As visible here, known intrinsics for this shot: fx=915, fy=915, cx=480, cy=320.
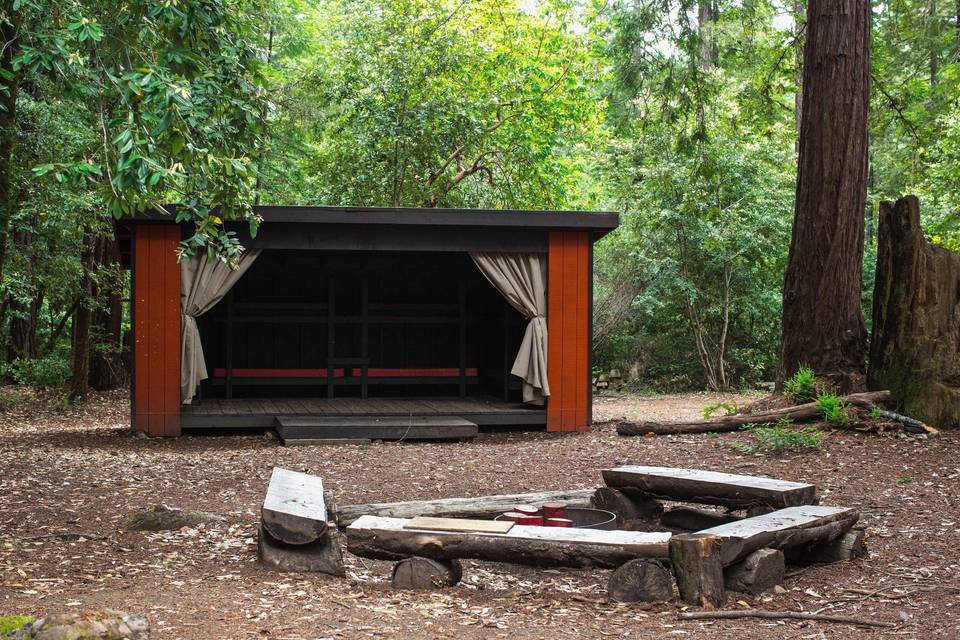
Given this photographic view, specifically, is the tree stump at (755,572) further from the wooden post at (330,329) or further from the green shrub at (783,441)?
the wooden post at (330,329)

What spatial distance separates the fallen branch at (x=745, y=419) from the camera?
8516mm

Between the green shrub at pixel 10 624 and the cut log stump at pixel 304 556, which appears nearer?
the green shrub at pixel 10 624

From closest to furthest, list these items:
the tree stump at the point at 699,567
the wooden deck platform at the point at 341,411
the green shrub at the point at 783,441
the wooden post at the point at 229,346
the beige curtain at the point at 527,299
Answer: the tree stump at the point at 699,567 → the green shrub at the point at 783,441 → the wooden deck platform at the point at 341,411 → the beige curtain at the point at 527,299 → the wooden post at the point at 229,346

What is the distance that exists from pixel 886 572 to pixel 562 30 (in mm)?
17262

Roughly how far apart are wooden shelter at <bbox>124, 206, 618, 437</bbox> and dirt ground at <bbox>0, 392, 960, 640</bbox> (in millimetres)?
1077

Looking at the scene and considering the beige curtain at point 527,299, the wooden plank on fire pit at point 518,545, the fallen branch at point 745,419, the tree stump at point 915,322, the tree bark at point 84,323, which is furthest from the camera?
the tree bark at point 84,323

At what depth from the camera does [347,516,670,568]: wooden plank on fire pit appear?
4414mm

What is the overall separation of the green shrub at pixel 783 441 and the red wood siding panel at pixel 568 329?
10.7ft

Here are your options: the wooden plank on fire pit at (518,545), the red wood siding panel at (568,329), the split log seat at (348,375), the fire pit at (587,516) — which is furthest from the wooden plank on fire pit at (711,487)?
the split log seat at (348,375)

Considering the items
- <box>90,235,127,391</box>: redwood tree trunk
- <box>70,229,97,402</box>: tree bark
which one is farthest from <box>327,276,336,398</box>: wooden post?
<box>90,235,127,391</box>: redwood tree trunk

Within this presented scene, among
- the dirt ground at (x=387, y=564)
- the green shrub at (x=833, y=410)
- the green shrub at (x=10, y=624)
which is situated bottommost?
the dirt ground at (x=387, y=564)

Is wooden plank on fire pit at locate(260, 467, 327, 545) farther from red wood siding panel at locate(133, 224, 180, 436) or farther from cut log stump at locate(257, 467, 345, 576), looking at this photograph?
red wood siding panel at locate(133, 224, 180, 436)

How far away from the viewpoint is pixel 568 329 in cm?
1138

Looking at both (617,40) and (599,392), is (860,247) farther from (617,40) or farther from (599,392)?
(599,392)
